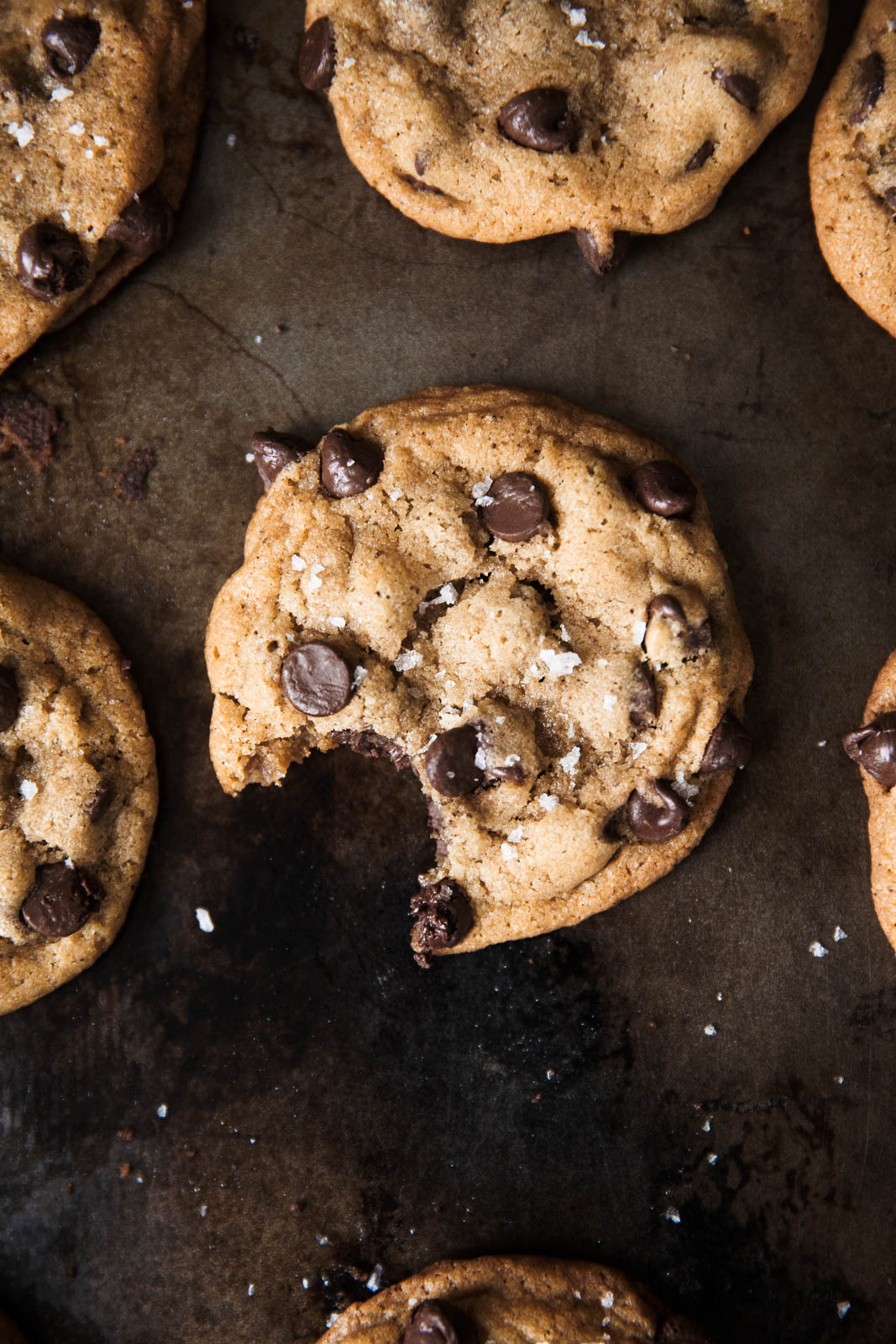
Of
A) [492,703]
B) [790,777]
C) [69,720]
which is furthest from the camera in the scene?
[790,777]

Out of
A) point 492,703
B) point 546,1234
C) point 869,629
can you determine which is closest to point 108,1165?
point 546,1234

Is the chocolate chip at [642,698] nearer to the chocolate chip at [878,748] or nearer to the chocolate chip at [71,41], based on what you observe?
the chocolate chip at [878,748]

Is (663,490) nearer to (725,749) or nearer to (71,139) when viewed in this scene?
(725,749)

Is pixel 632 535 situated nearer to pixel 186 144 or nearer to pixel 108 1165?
pixel 186 144

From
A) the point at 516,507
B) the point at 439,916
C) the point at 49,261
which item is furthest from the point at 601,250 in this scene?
the point at 439,916

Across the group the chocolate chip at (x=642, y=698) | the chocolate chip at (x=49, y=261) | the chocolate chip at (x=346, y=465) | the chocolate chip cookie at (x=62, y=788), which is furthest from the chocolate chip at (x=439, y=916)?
the chocolate chip at (x=49, y=261)
